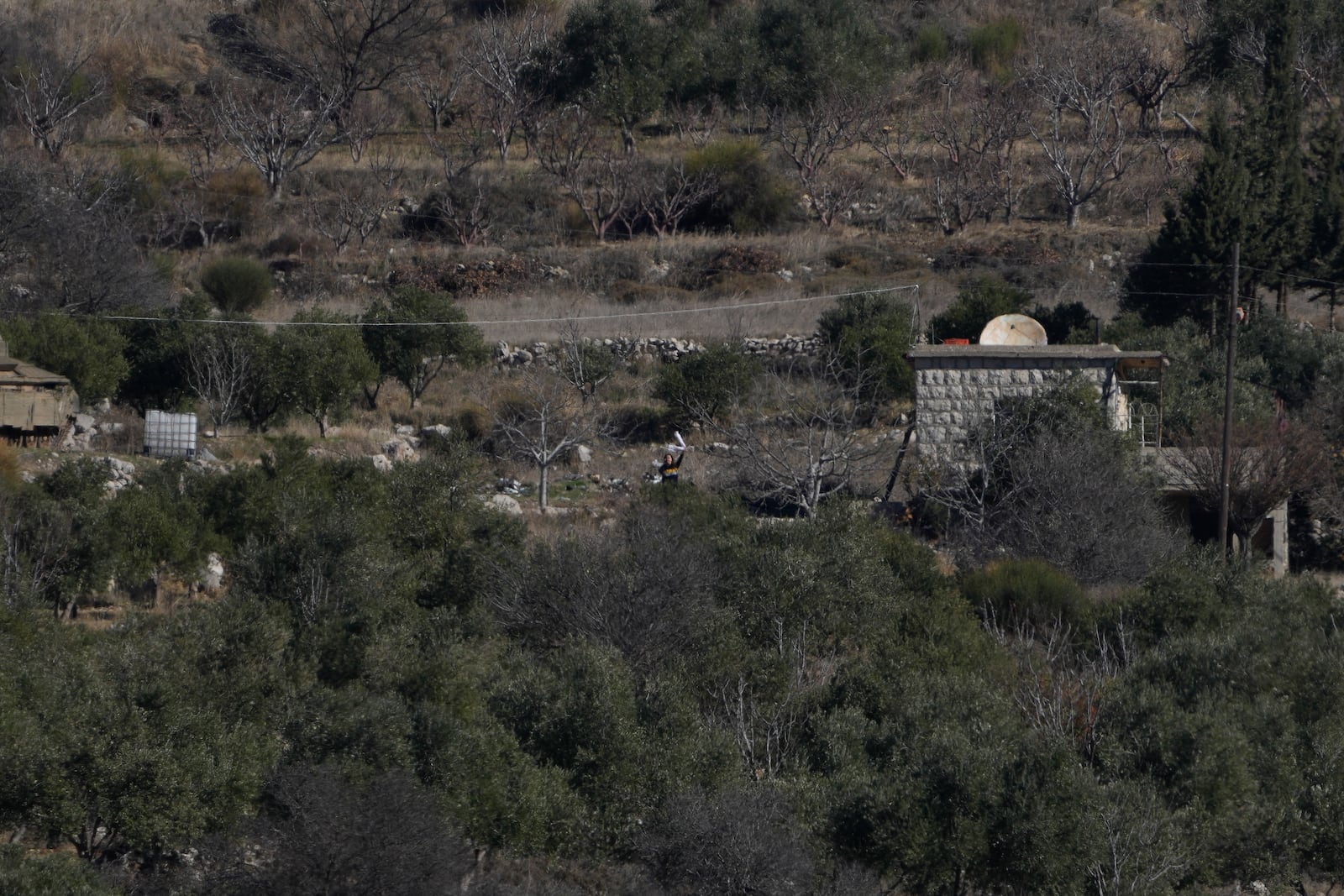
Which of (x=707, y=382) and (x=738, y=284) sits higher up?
(x=707, y=382)

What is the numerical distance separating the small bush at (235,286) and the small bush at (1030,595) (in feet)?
76.5

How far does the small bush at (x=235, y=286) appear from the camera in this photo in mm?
39812

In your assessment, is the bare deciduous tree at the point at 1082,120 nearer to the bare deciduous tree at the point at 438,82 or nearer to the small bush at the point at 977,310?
the small bush at the point at 977,310

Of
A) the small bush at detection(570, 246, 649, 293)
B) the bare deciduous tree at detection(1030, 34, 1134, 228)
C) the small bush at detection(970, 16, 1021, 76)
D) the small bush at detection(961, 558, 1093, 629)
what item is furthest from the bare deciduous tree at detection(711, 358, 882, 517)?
the small bush at detection(970, 16, 1021, 76)

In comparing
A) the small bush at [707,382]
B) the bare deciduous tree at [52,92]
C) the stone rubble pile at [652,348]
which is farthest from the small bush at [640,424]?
the bare deciduous tree at [52,92]

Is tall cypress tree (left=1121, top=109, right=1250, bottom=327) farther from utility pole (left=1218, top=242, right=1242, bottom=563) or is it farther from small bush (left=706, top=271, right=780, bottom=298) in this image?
utility pole (left=1218, top=242, right=1242, bottom=563)

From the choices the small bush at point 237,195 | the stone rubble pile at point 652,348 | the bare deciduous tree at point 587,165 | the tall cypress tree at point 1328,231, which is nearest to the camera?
the stone rubble pile at point 652,348

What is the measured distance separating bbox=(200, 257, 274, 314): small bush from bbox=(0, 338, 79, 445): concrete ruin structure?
11.6 metres

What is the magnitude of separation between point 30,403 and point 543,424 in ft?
28.7

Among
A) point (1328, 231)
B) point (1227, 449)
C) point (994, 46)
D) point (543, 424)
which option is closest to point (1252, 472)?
point (1227, 449)

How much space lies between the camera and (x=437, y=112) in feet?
188

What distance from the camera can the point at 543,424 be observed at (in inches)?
1141

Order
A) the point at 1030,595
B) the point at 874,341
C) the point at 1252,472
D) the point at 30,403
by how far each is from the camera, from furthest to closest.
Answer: the point at 874,341, the point at 30,403, the point at 1252,472, the point at 1030,595

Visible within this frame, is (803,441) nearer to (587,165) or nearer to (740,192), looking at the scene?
(740,192)
